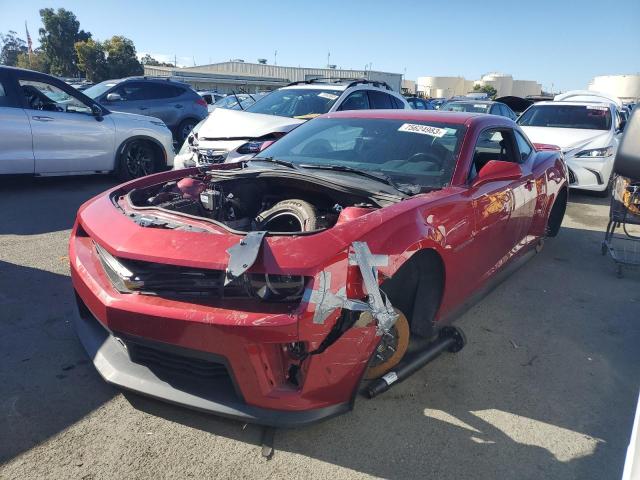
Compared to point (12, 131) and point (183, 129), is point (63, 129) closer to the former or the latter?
point (12, 131)

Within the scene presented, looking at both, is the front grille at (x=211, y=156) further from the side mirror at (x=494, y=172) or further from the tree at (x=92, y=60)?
the tree at (x=92, y=60)

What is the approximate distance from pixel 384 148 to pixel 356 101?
4.22 meters

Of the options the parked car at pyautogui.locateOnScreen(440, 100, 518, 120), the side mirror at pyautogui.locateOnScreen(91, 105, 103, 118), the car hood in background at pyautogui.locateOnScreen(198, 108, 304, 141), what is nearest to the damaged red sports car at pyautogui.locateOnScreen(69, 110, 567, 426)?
the car hood in background at pyautogui.locateOnScreen(198, 108, 304, 141)

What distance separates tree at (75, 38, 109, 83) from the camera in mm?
45281

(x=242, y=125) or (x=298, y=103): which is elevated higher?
(x=298, y=103)

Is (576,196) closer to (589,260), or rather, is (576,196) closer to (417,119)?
(589,260)

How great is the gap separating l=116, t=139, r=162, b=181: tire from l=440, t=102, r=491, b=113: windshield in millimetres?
7114

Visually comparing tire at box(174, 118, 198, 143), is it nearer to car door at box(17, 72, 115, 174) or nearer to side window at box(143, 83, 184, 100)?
side window at box(143, 83, 184, 100)

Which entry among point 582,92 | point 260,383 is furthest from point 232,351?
point 582,92

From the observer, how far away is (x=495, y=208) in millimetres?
3393

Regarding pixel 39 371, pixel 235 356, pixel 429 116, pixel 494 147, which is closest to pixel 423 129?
pixel 429 116

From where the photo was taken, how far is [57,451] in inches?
84.4

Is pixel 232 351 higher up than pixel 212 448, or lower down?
higher up

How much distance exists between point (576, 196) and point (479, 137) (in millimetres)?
6250
